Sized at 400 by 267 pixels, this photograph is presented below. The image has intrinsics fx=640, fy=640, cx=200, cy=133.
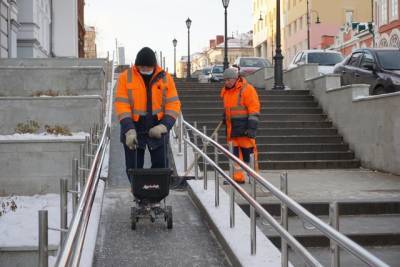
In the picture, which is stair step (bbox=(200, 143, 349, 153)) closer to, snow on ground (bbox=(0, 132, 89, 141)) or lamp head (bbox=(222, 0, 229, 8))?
snow on ground (bbox=(0, 132, 89, 141))

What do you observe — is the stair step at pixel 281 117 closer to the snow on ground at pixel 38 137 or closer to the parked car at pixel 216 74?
the snow on ground at pixel 38 137

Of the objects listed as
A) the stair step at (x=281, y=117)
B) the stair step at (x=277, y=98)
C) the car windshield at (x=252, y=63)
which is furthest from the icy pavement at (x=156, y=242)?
the car windshield at (x=252, y=63)

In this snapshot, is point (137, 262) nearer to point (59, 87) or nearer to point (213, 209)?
point (213, 209)

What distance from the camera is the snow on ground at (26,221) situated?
7046 mm

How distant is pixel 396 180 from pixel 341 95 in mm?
4071

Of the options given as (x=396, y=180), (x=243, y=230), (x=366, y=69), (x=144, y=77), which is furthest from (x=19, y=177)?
(x=366, y=69)

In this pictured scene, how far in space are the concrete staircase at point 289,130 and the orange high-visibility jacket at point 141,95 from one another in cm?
574

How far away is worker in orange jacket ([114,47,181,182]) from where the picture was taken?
6.32m

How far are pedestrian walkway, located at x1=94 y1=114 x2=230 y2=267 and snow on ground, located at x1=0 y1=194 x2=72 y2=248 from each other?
2.19 ft

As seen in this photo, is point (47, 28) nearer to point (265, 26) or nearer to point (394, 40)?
point (394, 40)

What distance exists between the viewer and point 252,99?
30.8 feet

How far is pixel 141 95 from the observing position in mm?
6387

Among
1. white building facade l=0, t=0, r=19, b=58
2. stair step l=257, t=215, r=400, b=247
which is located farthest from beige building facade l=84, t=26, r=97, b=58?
stair step l=257, t=215, r=400, b=247

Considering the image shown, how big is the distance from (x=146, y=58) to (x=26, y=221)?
9.59 ft
